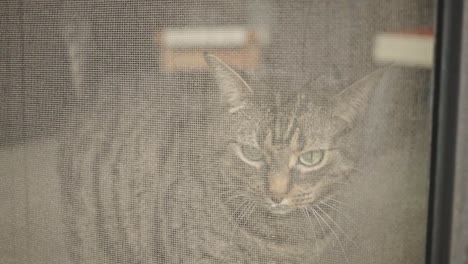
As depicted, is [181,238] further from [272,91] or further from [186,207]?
[272,91]

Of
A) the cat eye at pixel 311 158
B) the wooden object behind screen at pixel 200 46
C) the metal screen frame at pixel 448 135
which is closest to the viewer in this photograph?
the metal screen frame at pixel 448 135

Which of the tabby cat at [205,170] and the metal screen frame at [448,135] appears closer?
the metal screen frame at [448,135]

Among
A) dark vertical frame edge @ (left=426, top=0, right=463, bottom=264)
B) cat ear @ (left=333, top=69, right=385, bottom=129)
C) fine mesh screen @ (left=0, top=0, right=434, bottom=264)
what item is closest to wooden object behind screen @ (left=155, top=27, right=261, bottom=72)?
fine mesh screen @ (left=0, top=0, right=434, bottom=264)

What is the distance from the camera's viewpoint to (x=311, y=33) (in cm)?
61

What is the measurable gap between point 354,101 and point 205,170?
9.8 inches

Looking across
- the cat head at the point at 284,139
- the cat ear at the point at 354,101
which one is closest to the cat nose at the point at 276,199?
the cat head at the point at 284,139

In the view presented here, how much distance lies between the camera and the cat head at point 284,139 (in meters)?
0.65

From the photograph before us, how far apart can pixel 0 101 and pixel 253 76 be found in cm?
42

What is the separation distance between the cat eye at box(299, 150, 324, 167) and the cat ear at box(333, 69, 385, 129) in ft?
0.27

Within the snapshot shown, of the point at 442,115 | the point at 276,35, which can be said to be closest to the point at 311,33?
the point at 276,35

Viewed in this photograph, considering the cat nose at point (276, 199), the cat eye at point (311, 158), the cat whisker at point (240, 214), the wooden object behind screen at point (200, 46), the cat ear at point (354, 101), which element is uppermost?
the wooden object behind screen at point (200, 46)

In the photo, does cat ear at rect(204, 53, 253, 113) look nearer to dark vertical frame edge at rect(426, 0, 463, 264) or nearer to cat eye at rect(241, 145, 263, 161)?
cat eye at rect(241, 145, 263, 161)

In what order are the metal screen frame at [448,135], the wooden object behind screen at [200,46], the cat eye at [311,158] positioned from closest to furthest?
the metal screen frame at [448,135], the wooden object behind screen at [200,46], the cat eye at [311,158]

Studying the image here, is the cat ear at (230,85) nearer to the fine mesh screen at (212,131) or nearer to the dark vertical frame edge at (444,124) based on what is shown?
the fine mesh screen at (212,131)
